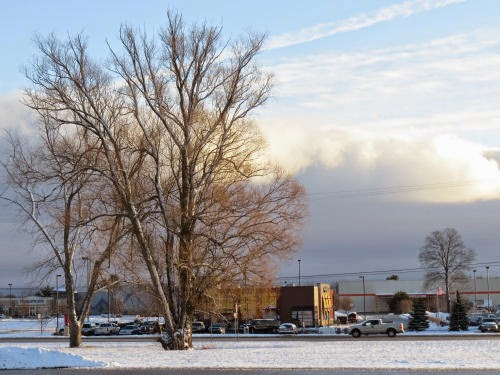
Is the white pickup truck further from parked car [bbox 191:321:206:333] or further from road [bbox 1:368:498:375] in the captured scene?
road [bbox 1:368:498:375]

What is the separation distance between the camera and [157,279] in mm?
35281

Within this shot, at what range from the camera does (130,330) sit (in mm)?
76000

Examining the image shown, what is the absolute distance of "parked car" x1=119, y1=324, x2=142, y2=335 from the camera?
75.2m

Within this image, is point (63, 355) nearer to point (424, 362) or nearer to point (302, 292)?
point (424, 362)

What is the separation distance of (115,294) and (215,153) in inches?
474

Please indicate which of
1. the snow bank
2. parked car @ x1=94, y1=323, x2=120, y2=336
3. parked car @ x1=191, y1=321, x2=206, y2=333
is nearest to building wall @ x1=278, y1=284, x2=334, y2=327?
parked car @ x1=191, y1=321, x2=206, y2=333

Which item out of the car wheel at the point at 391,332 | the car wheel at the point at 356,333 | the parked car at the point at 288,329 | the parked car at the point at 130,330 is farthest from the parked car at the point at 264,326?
the car wheel at the point at 391,332

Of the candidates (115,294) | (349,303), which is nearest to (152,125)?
(115,294)

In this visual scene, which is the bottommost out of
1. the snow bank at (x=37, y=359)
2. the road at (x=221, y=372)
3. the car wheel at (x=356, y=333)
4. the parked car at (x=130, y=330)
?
the parked car at (x=130, y=330)

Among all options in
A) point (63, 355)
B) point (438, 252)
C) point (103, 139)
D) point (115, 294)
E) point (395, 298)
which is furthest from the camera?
point (395, 298)

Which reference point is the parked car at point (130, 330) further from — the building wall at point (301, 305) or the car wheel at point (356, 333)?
the car wheel at point (356, 333)

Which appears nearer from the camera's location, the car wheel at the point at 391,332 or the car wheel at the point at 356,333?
the car wheel at the point at 391,332

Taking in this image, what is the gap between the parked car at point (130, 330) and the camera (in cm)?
7524

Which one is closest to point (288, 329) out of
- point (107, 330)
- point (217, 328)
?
point (217, 328)
